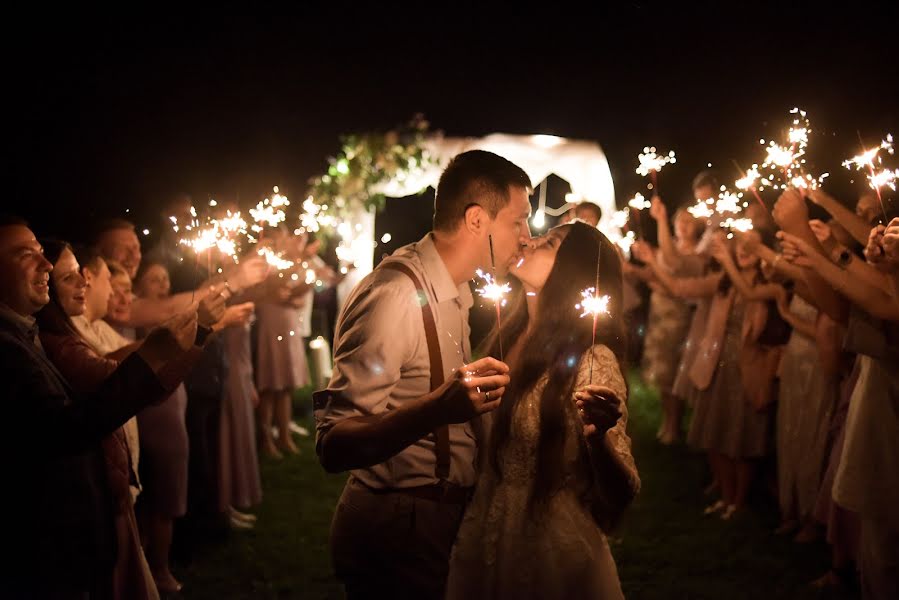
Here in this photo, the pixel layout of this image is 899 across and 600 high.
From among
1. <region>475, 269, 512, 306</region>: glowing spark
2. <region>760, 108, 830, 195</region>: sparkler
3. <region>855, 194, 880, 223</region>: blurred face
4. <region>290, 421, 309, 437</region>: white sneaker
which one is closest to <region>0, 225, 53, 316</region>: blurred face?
<region>475, 269, 512, 306</region>: glowing spark

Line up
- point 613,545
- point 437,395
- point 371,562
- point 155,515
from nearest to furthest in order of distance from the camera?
1. point 437,395
2. point 371,562
3. point 155,515
4. point 613,545

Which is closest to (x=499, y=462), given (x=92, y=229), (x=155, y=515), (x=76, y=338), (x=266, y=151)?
(x=76, y=338)

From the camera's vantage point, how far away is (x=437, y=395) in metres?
2.36

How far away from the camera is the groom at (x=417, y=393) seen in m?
2.42

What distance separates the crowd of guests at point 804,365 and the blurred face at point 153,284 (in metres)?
4.43

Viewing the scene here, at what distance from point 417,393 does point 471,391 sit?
1.50 feet

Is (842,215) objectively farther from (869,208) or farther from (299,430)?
(299,430)

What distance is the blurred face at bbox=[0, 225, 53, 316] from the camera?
2.72 m

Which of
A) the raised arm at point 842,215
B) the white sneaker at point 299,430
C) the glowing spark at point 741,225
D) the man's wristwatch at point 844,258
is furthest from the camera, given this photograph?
the white sneaker at point 299,430

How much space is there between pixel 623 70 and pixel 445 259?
573 inches

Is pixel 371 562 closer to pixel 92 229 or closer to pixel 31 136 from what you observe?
pixel 92 229

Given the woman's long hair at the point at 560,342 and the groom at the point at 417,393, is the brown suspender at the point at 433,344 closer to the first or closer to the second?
the groom at the point at 417,393

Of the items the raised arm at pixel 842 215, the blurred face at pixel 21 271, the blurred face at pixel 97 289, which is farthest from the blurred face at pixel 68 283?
the raised arm at pixel 842 215

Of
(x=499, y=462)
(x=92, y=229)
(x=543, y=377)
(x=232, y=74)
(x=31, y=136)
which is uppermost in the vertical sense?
(x=232, y=74)
